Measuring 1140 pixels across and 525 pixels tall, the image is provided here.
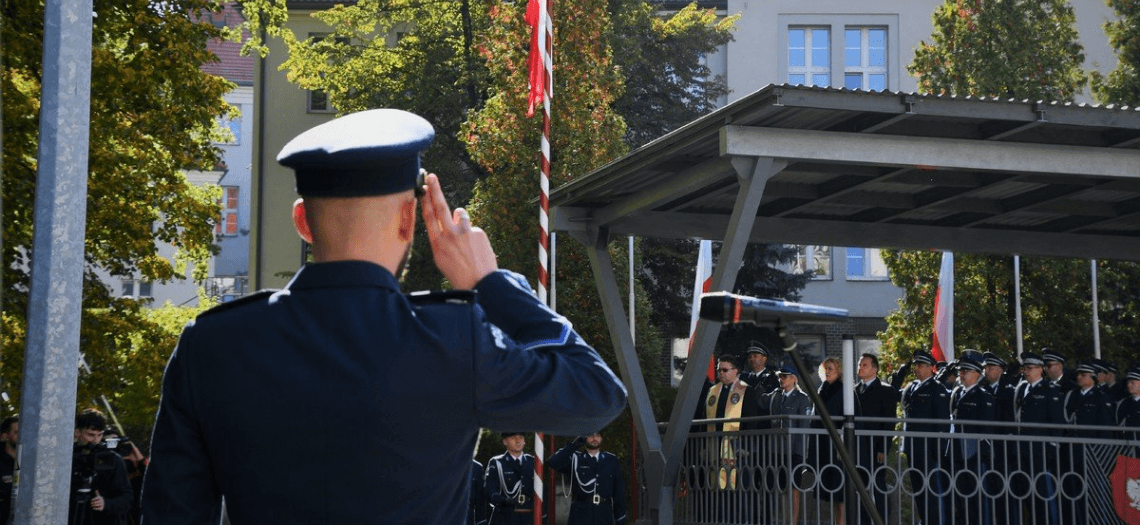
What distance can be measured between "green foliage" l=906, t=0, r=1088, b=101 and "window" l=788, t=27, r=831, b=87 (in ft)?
50.3

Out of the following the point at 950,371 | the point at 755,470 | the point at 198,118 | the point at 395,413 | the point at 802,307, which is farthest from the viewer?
the point at 198,118

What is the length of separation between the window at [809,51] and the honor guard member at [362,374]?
144ft

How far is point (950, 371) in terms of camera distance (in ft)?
62.0

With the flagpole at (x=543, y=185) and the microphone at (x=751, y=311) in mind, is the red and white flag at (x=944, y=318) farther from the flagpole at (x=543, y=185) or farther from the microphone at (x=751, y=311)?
the microphone at (x=751, y=311)

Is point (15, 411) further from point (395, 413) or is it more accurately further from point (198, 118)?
point (395, 413)

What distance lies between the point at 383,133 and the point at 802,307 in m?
1.61

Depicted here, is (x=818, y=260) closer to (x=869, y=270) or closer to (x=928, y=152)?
(x=869, y=270)

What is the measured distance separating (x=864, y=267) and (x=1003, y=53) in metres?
16.6

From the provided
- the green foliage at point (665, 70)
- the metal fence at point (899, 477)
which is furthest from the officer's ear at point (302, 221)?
the green foliage at point (665, 70)

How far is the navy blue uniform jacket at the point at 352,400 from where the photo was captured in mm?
2457

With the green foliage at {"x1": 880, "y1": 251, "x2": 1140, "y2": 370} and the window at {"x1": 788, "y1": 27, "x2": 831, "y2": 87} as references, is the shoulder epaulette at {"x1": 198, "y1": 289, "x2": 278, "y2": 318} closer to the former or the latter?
the green foliage at {"x1": 880, "y1": 251, "x2": 1140, "y2": 370}

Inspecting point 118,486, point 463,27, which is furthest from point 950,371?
point 463,27

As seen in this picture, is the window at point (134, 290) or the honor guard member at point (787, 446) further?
the window at point (134, 290)

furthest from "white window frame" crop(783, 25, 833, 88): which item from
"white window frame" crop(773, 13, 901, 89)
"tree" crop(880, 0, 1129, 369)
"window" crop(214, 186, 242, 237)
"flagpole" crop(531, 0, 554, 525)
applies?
"flagpole" crop(531, 0, 554, 525)
